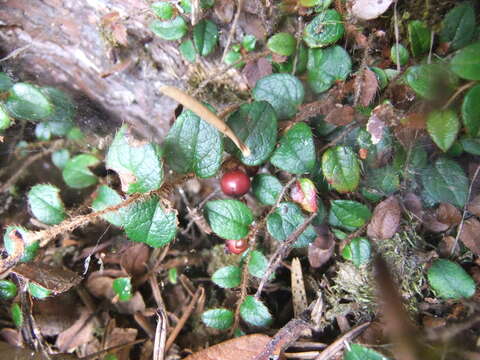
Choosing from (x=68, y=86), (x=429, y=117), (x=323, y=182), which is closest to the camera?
(x=429, y=117)

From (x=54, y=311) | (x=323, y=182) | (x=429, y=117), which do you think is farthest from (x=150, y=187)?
(x=429, y=117)

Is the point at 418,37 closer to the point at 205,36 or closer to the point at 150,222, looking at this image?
the point at 205,36

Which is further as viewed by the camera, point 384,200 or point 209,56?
point 209,56

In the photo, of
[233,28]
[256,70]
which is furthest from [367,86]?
[233,28]

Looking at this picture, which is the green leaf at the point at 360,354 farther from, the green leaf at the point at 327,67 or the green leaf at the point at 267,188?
the green leaf at the point at 327,67

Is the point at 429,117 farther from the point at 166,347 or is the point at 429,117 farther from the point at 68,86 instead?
the point at 68,86

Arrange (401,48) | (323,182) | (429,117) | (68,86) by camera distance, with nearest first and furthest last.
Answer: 1. (429,117)
2. (401,48)
3. (323,182)
4. (68,86)

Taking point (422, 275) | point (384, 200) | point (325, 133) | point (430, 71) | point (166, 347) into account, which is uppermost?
point (430, 71)
